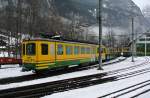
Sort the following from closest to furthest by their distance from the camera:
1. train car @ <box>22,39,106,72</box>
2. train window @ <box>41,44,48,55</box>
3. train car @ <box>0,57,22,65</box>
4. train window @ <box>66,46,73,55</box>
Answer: train car @ <box>22,39,106,72</box>, train window @ <box>41,44,48,55</box>, train window @ <box>66,46,73,55</box>, train car @ <box>0,57,22,65</box>

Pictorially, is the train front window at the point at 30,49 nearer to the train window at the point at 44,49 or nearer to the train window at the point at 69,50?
the train window at the point at 44,49

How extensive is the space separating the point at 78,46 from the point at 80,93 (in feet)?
54.8

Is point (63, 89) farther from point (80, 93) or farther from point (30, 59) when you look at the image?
point (30, 59)

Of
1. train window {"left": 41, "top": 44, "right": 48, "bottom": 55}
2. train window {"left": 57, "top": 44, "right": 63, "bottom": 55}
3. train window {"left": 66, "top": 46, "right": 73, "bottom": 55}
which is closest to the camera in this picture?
train window {"left": 41, "top": 44, "right": 48, "bottom": 55}

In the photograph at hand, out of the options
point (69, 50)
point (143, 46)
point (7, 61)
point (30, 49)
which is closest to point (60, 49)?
point (69, 50)

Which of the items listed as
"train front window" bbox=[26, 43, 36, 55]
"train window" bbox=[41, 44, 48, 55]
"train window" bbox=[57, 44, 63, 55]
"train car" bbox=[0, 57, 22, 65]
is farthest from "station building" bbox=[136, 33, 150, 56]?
"train front window" bbox=[26, 43, 36, 55]

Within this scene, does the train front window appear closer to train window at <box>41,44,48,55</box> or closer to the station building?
train window at <box>41,44,48,55</box>

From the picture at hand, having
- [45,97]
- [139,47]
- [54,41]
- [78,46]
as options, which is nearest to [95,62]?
[78,46]

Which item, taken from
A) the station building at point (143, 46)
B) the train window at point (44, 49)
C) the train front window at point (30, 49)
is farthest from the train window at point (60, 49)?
the station building at point (143, 46)

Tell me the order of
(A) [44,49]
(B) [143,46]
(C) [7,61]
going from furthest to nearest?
(B) [143,46]
(C) [7,61]
(A) [44,49]

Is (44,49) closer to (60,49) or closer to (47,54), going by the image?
(47,54)

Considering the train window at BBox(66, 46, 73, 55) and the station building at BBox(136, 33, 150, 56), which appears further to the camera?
the station building at BBox(136, 33, 150, 56)

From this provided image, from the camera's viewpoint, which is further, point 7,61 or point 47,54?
point 7,61

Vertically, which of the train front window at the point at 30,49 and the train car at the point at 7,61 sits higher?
the train front window at the point at 30,49
